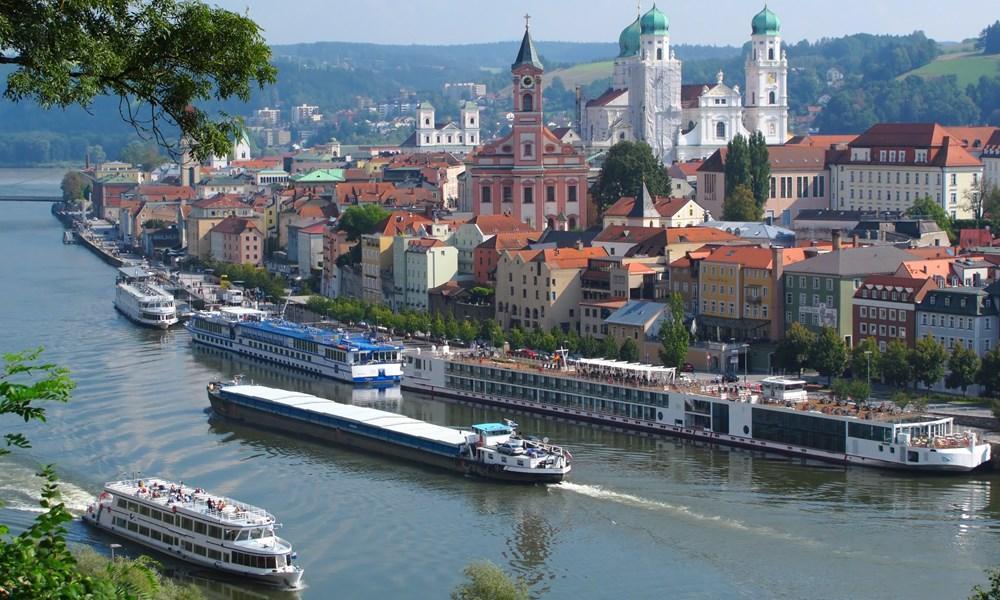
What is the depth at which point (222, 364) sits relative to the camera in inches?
1088

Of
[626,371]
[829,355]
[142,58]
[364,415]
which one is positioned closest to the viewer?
[142,58]

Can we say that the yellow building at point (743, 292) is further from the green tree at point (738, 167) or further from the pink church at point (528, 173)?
the pink church at point (528, 173)

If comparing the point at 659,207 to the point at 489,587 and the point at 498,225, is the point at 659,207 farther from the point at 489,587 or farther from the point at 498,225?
the point at 489,587

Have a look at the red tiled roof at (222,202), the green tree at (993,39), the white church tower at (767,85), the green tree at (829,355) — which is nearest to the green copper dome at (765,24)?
the white church tower at (767,85)

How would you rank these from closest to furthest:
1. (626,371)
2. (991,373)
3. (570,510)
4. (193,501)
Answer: (193,501)
(570,510)
(991,373)
(626,371)

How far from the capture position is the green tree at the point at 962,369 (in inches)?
830

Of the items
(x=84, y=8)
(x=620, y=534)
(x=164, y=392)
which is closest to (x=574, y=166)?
(x=164, y=392)

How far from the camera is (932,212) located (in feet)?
112

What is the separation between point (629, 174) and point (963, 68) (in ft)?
168

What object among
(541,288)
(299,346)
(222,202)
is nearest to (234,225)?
(222,202)

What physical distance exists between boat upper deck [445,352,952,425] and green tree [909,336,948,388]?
1.11 meters

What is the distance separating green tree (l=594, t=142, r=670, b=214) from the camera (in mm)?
37688

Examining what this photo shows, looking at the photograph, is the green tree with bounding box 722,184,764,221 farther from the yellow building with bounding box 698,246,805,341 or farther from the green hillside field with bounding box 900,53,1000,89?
the green hillside field with bounding box 900,53,1000,89

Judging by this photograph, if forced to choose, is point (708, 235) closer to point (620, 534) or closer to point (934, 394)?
point (934, 394)
